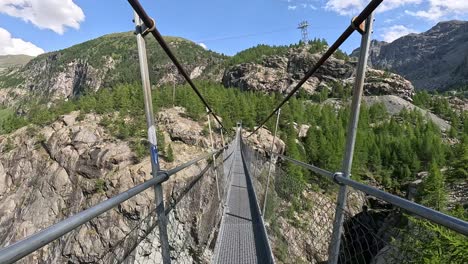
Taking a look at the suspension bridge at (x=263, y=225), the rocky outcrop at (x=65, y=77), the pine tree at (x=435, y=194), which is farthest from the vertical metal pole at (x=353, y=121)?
the rocky outcrop at (x=65, y=77)

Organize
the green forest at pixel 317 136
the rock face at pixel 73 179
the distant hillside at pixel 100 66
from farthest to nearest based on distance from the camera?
the distant hillside at pixel 100 66, the green forest at pixel 317 136, the rock face at pixel 73 179

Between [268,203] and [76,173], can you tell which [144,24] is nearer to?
[268,203]

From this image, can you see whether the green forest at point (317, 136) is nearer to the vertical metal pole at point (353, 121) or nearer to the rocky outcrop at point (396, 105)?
the rocky outcrop at point (396, 105)

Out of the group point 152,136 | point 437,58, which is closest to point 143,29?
point 152,136

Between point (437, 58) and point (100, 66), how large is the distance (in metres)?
159

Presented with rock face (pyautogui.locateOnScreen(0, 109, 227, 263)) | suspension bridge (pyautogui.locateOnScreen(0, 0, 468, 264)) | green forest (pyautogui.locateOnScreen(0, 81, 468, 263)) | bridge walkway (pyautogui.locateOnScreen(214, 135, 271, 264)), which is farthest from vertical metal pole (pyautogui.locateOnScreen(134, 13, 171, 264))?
green forest (pyautogui.locateOnScreen(0, 81, 468, 263))

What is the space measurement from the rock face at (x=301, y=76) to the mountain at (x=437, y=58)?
6011 centimetres

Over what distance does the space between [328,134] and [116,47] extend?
138m

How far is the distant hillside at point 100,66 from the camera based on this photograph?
12515 cm

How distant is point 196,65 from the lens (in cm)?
13038

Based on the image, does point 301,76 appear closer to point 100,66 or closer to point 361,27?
point 361,27

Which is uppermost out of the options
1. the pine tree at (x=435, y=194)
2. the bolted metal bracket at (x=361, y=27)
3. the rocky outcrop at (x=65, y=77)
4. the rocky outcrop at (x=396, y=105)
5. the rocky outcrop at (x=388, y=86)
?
the rocky outcrop at (x=65, y=77)

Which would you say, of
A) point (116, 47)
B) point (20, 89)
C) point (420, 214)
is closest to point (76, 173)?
point (420, 214)

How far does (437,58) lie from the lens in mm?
167625
